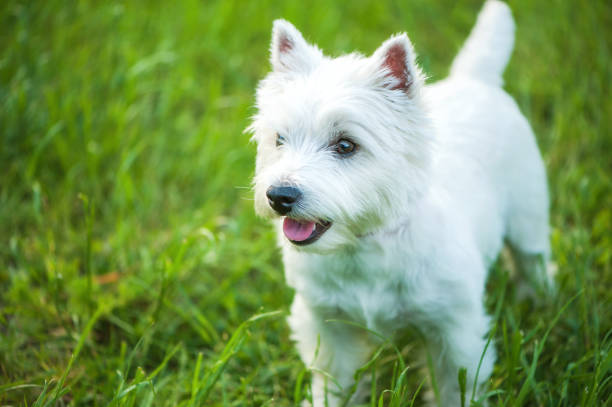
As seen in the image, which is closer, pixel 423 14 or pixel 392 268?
pixel 392 268

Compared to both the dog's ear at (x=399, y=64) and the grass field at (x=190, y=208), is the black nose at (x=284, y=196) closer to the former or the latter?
the grass field at (x=190, y=208)

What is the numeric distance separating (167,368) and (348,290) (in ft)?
4.68

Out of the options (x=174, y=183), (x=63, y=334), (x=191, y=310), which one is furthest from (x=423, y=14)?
(x=63, y=334)

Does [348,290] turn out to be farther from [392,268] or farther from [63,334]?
[63,334]

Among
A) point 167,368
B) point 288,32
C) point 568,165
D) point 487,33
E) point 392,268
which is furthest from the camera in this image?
point 568,165

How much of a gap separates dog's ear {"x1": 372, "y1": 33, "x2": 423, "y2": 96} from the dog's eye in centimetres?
33

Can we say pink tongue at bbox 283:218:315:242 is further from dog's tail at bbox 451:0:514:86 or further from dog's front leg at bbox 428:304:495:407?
dog's tail at bbox 451:0:514:86

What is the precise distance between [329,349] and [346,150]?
1.09m

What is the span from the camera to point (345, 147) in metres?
2.29

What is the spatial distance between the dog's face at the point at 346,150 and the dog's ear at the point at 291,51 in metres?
0.13

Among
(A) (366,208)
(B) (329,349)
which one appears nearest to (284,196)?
(A) (366,208)

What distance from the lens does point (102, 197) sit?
13.8 feet

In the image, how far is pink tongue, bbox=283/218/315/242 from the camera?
2215 mm

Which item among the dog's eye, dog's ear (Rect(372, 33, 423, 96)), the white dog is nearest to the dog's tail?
the white dog
